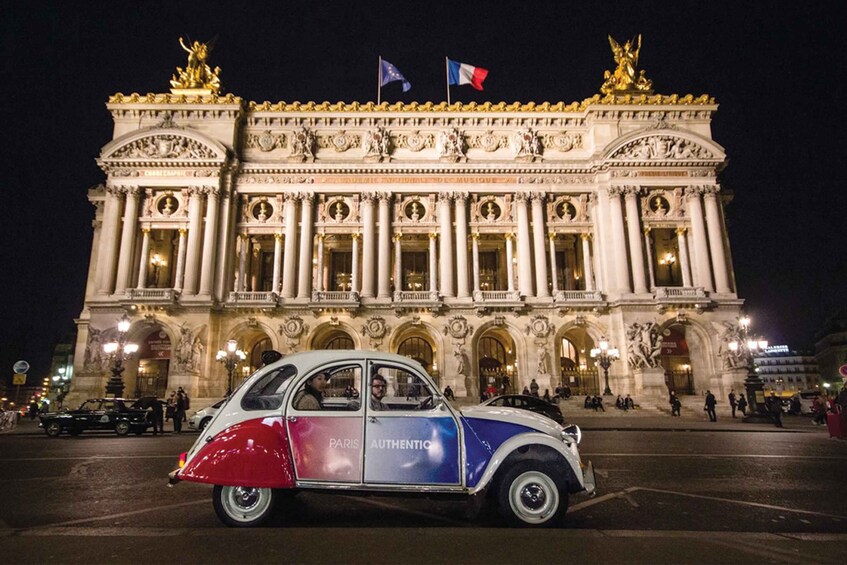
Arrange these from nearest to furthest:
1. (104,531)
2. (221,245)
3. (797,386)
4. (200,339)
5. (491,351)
→ (104,531), (200,339), (221,245), (491,351), (797,386)

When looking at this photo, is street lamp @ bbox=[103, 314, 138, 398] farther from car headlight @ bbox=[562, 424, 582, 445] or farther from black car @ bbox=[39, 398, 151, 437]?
car headlight @ bbox=[562, 424, 582, 445]

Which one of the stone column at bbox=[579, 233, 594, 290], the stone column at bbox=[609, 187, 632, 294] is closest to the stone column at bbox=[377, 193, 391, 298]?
the stone column at bbox=[579, 233, 594, 290]

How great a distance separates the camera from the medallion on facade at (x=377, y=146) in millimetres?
→ 38750

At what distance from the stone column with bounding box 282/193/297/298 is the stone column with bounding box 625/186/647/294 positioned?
24402 millimetres

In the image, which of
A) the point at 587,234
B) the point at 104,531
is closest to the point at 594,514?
the point at 104,531

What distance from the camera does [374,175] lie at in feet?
127

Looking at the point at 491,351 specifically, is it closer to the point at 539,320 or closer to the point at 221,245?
the point at 539,320

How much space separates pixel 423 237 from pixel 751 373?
23.4 meters

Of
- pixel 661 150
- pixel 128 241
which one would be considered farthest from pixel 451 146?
pixel 128 241

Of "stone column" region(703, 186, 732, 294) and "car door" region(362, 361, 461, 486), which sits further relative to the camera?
"stone column" region(703, 186, 732, 294)

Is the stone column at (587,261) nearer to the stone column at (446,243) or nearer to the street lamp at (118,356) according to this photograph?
the stone column at (446,243)

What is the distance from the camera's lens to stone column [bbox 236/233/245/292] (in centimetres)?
3719

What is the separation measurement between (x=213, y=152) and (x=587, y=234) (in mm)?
28239

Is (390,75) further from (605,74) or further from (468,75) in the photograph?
(605,74)
